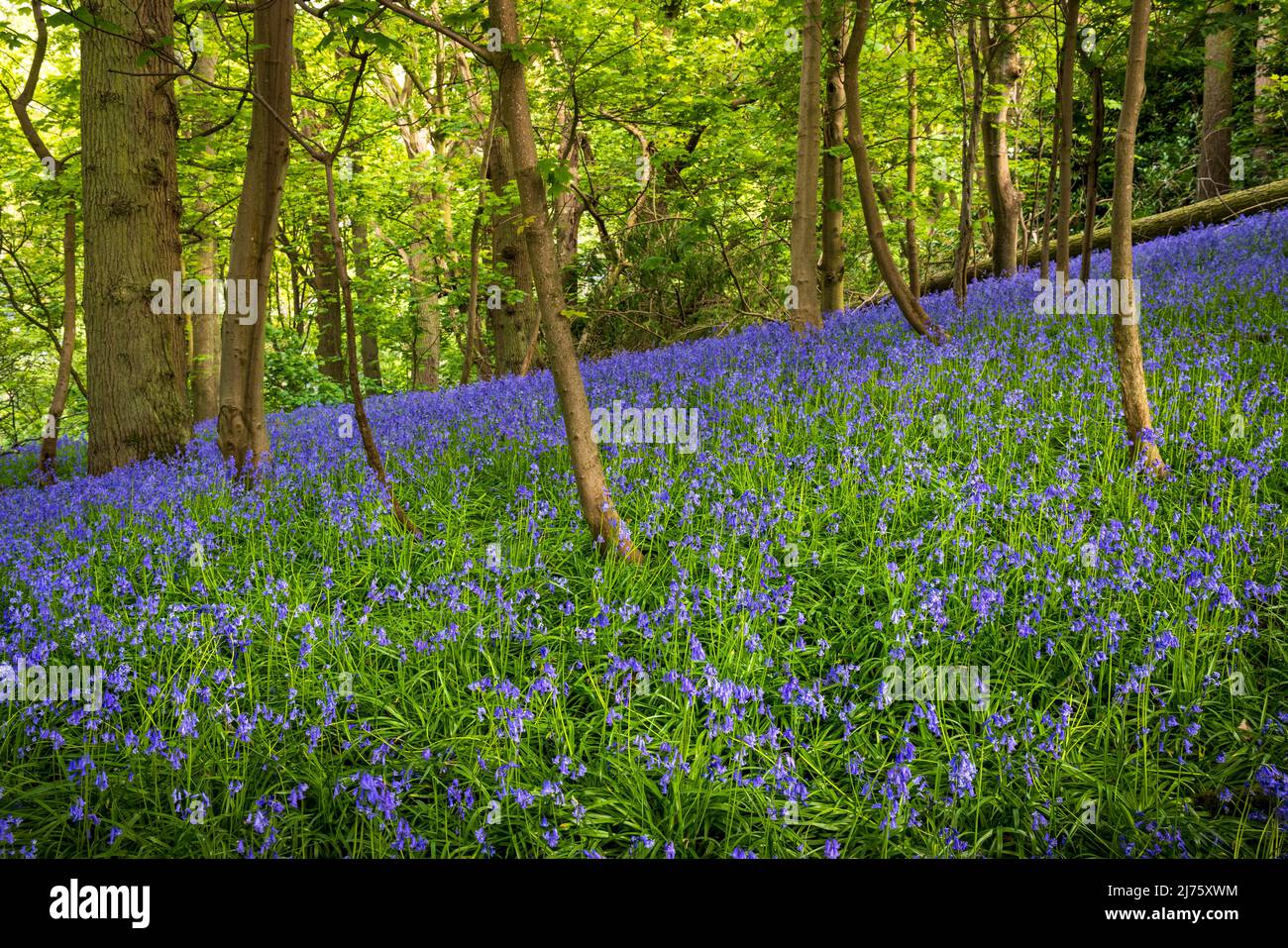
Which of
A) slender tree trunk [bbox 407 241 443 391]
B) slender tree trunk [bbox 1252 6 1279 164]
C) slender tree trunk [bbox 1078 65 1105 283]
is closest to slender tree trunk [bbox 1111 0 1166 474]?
slender tree trunk [bbox 1078 65 1105 283]

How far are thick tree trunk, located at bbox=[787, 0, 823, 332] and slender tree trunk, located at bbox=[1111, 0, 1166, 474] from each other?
361cm

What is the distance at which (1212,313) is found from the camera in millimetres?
7121

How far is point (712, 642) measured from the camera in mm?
3500

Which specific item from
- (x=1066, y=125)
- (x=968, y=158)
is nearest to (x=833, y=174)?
(x=968, y=158)

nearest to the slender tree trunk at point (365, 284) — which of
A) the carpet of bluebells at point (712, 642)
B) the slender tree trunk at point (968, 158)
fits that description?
the slender tree trunk at point (968, 158)

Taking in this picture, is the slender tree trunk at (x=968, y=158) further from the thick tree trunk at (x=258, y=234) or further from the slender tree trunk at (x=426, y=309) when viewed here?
the slender tree trunk at (x=426, y=309)

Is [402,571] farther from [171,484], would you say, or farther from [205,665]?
[171,484]

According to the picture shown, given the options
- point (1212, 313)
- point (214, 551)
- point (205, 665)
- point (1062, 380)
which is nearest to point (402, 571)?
point (205, 665)

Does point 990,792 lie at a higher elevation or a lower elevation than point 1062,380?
lower

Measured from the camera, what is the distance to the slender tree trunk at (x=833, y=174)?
9695 millimetres
